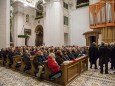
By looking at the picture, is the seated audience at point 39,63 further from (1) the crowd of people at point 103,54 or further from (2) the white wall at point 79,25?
(2) the white wall at point 79,25

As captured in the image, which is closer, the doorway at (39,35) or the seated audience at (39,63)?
the seated audience at (39,63)

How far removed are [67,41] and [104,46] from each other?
11746 mm

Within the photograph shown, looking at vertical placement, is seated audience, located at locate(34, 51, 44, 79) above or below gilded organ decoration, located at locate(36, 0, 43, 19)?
below

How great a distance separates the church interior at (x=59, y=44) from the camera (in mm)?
5430

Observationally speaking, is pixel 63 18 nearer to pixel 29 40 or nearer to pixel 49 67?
pixel 29 40

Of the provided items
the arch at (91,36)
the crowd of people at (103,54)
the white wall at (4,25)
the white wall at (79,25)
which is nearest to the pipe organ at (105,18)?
the arch at (91,36)

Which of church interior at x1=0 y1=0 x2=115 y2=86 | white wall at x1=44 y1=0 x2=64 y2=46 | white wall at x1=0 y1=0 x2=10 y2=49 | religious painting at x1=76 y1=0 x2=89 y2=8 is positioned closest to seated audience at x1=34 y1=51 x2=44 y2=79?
church interior at x1=0 y1=0 x2=115 y2=86

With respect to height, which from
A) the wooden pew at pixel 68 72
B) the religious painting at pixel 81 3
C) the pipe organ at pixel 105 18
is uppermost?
the religious painting at pixel 81 3

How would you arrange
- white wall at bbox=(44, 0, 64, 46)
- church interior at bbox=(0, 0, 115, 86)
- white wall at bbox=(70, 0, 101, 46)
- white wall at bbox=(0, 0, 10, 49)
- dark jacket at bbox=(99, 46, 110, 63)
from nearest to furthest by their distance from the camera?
church interior at bbox=(0, 0, 115, 86) → dark jacket at bbox=(99, 46, 110, 63) → white wall at bbox=(0, 0, 10, 49) → white wall at bbox=(44, 0, 64, 46) → white wall at bbox=(70, 0, 101, 46)

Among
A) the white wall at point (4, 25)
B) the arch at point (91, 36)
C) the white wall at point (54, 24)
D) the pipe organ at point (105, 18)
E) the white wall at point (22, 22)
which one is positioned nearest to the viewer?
the pipe organ at point (105, 18)

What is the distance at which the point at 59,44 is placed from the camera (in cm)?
1530

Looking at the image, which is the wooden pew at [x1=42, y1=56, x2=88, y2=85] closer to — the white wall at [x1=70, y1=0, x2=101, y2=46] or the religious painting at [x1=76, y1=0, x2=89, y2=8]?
the white wall at [x1=70, y1=0, x2=101, y2=46]

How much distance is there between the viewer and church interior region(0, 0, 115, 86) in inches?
214

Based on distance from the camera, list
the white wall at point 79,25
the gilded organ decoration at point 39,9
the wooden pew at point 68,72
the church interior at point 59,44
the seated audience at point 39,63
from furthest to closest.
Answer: the gilded organ decoration at point 39,9 < the white wall at point 79,25 < the seated audience at point 39,63 < the church interior at point 59,44 < the wooden pew at point 68,72
